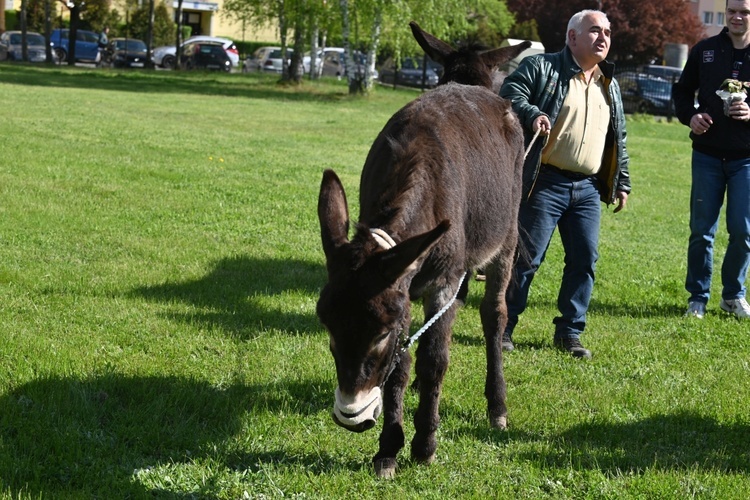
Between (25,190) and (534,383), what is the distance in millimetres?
7357

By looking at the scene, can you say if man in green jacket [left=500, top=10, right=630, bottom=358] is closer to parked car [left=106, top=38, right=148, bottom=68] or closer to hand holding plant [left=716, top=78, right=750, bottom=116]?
hand holding plant [left=716, top=78, right=750, bottom=116]

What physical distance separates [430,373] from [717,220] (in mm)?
4405

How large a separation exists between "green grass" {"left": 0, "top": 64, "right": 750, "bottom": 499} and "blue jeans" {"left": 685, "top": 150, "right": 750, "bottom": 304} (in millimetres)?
335

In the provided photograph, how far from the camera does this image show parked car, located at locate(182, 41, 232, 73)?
4841 cm

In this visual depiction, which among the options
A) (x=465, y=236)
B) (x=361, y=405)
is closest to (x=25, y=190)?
(x=465, y=236)

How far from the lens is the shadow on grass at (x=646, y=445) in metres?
4.86

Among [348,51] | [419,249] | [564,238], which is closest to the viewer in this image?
[419,249]

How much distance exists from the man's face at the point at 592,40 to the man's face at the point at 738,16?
169cm

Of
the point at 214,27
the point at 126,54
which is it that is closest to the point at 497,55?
the point at 126,54

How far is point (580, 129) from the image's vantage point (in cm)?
651

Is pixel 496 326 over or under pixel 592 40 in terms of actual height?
under

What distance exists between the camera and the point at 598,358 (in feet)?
22.1

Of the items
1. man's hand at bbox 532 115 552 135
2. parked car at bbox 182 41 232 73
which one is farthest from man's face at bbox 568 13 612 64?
parked car at bbox 182 41 232 73

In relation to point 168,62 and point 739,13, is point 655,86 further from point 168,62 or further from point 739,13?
point 168,62
